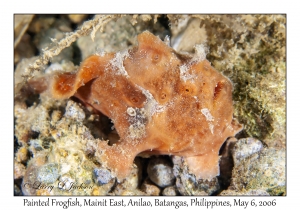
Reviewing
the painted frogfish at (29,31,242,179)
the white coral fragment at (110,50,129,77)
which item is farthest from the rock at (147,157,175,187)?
the white coral fragment at (110,50,129,77)

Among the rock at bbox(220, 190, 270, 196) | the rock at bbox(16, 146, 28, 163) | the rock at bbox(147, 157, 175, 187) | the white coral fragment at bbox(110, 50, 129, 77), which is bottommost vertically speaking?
the rock at bbox(220, 190, 270, 196)

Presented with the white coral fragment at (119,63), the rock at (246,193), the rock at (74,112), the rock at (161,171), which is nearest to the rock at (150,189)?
the rock at (161,171)

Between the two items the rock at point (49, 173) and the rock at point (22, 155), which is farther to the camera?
the rock at point (22, 155)

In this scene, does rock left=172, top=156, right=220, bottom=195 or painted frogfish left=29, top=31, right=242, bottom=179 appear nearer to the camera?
painted frogfish left=29, top=31, right=242, bottom=179

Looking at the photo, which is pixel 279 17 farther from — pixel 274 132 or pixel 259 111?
pixel 274 132

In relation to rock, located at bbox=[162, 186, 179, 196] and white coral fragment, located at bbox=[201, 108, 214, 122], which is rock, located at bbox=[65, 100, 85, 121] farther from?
white coral fragment, located at bbox=[201, 108, 214, 122]

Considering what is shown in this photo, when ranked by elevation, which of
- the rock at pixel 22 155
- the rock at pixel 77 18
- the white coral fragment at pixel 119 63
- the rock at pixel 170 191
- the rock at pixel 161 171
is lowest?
the rock at pixel 170 191

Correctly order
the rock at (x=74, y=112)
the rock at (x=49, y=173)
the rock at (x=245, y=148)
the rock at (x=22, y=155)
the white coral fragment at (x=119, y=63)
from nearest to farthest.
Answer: the white coral fragment at (x=119, y=63)
the rock at (x=49, y=173)
the rock at (x=245, y=148)
the rock at (x=74, y=112)
the rock at (x=22, y=155)

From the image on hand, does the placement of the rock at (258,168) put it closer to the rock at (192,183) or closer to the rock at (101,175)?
the rock at (192,183)
